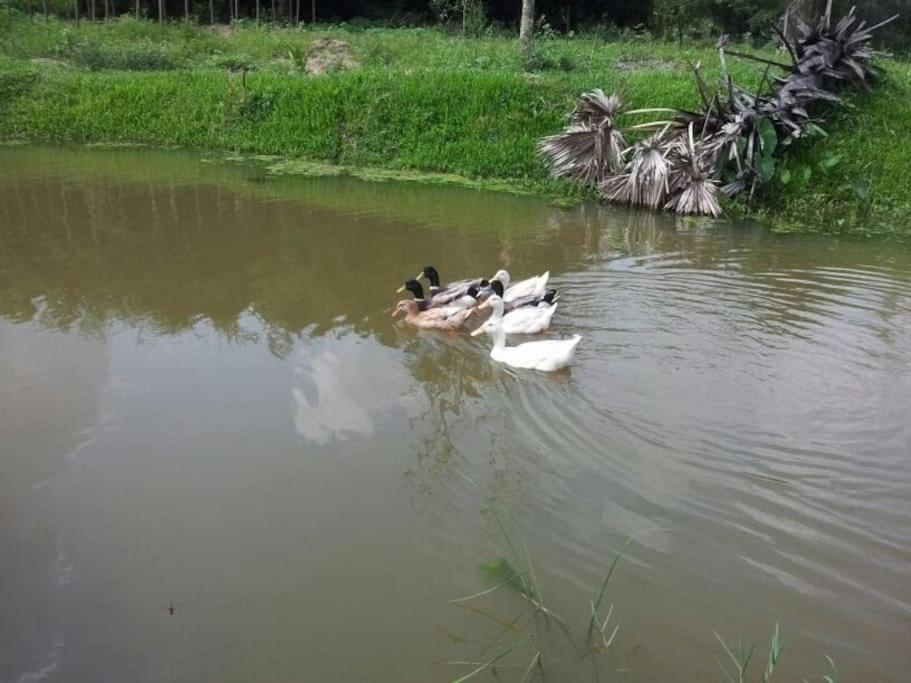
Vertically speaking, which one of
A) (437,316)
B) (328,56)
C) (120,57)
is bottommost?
(437,316)

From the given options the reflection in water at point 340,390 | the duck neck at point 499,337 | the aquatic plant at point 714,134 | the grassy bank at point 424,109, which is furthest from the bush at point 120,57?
the duck neck at point 499,337

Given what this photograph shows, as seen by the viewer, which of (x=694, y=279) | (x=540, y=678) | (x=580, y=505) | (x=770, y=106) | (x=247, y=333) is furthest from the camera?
(x=770, y=106)

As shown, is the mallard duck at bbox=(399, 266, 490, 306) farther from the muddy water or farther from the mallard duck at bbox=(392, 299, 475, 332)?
the muddy water

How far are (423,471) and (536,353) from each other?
188 centimetres

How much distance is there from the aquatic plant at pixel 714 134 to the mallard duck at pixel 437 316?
219 inches

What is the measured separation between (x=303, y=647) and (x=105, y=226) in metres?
8.20

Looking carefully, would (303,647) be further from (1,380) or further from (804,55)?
(804,55)

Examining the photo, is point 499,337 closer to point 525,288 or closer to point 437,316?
point 437,316

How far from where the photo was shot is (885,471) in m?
4.84

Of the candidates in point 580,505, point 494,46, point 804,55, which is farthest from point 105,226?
point 494,46

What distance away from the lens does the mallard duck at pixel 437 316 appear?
24.0ft

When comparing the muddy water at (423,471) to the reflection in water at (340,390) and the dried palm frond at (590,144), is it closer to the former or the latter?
the reflection in water at (340,390)

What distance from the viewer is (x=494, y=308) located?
715cm

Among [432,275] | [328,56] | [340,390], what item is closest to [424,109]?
[328,56]
